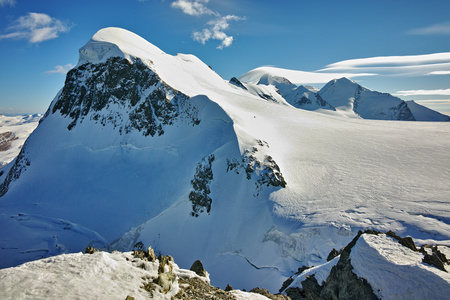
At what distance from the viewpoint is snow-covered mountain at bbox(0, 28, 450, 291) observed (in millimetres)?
22484

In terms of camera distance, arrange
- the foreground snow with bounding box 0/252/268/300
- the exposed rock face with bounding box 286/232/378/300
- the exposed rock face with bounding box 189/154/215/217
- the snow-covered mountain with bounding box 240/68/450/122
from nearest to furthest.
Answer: the foreground snow with bounding box 0/252/268/300, the exposed rock face with bounding box 286/232/378/300, the exposed rock face with bounding box 189/154/215/217, the snow-covered mountain with bounding box 240/68/450/122

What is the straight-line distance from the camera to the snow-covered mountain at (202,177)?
73.8 feet

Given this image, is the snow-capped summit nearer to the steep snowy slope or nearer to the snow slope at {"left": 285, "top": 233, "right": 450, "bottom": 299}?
the steep snowy slope

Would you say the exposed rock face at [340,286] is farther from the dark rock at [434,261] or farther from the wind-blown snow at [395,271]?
the dark rock at [434,261]

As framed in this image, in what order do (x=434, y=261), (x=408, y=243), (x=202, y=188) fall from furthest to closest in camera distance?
(x=202, y=188), (x=408, y=243), (x=434, y=261)

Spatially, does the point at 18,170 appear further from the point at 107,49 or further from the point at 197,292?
the point at 197,292

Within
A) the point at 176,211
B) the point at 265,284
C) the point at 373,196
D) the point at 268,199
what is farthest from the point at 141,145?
the point at 373,196

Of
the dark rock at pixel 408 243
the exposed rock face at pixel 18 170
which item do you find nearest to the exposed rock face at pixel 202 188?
the dark rock at pixel 408 243

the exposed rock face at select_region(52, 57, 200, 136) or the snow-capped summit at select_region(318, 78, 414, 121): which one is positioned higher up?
the snow-capped summit at select_region(318, 78, 414, 121)

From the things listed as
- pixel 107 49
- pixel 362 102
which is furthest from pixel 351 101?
pixel 107 49

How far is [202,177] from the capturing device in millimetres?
30266

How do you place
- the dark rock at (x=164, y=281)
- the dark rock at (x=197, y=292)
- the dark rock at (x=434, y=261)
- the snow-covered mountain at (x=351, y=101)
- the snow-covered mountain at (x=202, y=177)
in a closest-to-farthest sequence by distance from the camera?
the dark rock at (x=164, y=281) < the dark rock at (x=197, y=292) < the dark rock at (x=434, y=261) < the snow-covered mountain at (x=202, y=177) < the snow-covered mountain at (x=351, y=101)

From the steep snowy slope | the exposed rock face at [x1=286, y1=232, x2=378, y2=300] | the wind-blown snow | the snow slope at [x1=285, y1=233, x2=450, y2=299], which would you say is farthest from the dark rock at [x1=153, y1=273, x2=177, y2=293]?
the steep snowy slope

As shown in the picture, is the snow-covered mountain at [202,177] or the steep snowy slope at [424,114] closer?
the snow-covered mountain at [202,177]
